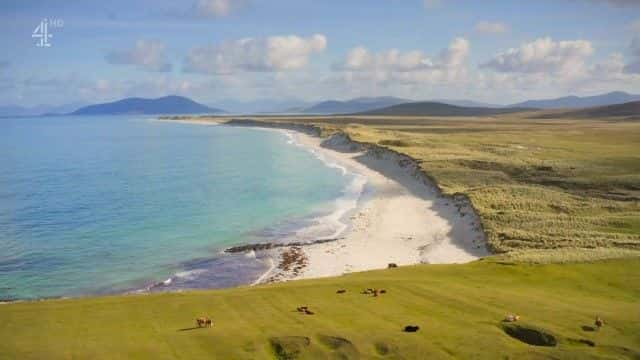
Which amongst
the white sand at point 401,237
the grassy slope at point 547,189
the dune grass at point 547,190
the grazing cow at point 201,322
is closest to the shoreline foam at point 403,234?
the white sand at point 401,237

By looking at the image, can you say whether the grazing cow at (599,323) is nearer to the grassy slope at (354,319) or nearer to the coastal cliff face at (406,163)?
the grassy slope at (354,319)

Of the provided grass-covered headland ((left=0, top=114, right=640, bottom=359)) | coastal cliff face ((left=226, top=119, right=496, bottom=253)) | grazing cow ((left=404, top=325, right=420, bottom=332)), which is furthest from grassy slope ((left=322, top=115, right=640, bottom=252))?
grazing cow ((left=404, top=325, right=420, bottom=332))

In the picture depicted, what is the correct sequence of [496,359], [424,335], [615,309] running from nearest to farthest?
1. [496,359]
2. [424,335]
3. [615,309]

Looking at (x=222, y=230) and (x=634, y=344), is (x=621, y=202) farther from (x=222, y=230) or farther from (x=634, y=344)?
(x=634, y=344)

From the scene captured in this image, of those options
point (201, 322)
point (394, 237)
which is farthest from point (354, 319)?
point (394, 237)

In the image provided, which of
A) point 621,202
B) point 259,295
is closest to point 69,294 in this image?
point 259,295

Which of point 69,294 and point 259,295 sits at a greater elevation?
point 259,295
